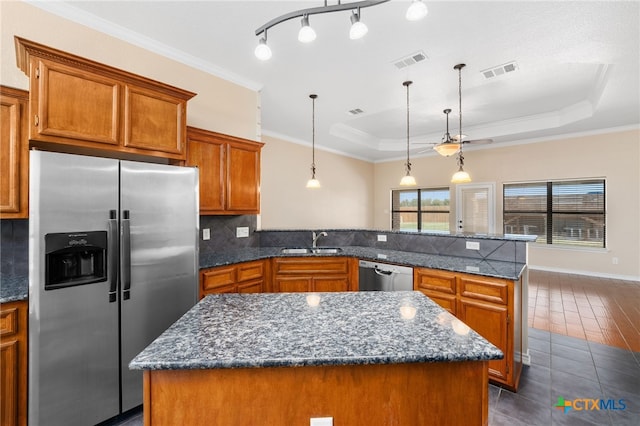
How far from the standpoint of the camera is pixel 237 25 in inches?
97.0

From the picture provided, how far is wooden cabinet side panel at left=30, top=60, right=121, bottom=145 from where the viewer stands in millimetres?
1688

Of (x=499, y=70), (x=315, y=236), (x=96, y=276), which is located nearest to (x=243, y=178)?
(x=315, y=236)

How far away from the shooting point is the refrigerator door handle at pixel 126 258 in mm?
1803

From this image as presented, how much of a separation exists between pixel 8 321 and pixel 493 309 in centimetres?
321

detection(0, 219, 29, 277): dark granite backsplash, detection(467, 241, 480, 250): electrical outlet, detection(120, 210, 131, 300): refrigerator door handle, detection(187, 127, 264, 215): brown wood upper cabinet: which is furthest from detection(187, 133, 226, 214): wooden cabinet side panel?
detection(467, 241, 480, 250): electrical outlet

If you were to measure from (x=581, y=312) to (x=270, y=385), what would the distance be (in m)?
4.59

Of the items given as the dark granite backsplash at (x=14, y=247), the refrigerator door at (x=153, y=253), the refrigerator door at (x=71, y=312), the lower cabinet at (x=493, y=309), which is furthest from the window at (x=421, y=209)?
the dark granite backsplash at (x=14, y=247)

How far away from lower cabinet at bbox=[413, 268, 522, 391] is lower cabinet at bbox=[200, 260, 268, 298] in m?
1.82

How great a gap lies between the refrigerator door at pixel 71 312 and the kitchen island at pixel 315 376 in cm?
107

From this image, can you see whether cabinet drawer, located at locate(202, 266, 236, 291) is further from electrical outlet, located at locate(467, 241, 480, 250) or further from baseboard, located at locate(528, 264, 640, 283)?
baseboard, located at locate(528, 264, 640, 283)

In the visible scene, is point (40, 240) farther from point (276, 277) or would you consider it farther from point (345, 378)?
point (276, 277)

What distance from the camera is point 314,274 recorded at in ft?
10.5

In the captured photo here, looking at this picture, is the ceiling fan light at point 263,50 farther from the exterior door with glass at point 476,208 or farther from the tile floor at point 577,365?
the exterior door with glass at point 476,208

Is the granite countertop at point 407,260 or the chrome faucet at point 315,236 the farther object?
the chrome faucet at point 315,236
